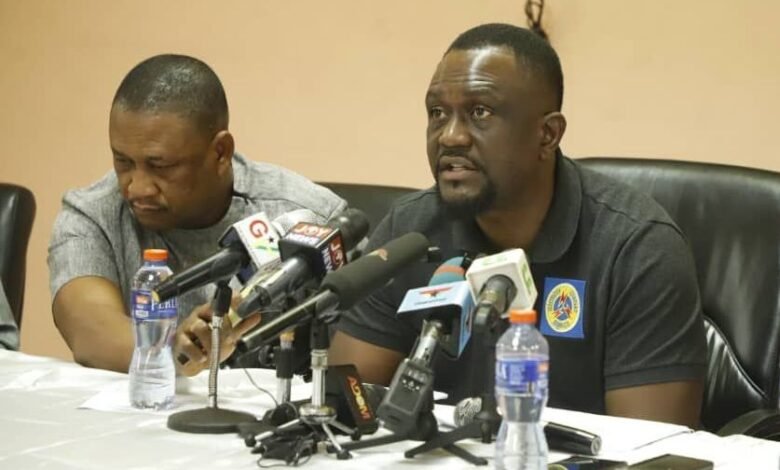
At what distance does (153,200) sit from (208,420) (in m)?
0.90

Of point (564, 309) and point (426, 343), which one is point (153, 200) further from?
point (426, 343)

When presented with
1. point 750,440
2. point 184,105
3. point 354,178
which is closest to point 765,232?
point 750,440

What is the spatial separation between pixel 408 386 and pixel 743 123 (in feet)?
6.15

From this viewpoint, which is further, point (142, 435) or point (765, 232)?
point (765, 232)

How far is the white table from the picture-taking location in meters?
1.82

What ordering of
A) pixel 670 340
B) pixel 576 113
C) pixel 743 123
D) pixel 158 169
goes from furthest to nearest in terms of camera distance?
pixel 576 113 < pixel 743 123 < pixel 158 169 < pixel 670 340

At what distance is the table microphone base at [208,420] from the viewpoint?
1982mm

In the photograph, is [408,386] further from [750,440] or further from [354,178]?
[354,178]

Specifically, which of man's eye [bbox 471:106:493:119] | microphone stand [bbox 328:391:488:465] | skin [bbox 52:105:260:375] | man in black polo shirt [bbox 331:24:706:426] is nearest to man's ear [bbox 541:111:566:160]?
man in black polo shirt [bbox 331:24:706:426]

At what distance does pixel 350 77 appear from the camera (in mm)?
3896

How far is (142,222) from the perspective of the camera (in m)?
2.84

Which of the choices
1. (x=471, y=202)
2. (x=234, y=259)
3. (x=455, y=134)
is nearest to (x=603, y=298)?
(x=471, y=202)

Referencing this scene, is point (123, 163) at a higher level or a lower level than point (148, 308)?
higher

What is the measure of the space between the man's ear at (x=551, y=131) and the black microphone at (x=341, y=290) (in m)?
0.88
